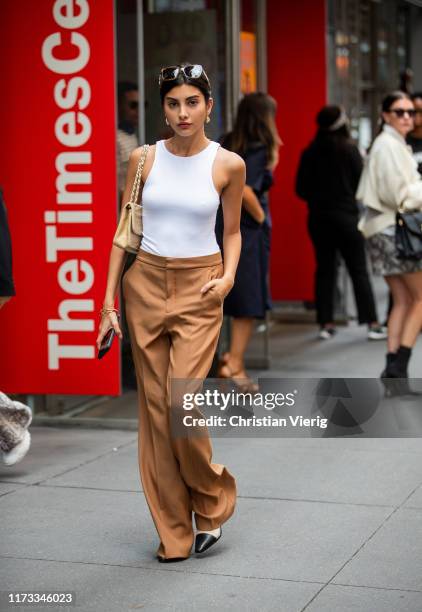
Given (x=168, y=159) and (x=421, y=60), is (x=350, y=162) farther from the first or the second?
(x=421, y=60)

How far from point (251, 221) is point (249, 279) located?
1.27 ft

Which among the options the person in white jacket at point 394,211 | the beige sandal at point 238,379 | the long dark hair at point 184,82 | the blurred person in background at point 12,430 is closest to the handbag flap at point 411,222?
the person in white jacket at point 394,211

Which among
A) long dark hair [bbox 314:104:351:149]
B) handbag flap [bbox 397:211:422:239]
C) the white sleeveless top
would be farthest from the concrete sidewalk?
long dark hair [bbox 314:104:351:149]

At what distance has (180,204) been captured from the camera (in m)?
4.88

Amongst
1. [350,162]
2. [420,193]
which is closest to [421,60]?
[350,162]

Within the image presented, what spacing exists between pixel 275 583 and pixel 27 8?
4086mm

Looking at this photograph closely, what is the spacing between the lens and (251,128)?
8203 millimetres

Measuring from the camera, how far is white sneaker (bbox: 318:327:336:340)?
11.5 meters

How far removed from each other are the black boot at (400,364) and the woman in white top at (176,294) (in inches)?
143

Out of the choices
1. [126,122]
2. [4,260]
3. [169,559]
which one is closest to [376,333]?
[126,122]

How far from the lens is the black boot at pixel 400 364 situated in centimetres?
841

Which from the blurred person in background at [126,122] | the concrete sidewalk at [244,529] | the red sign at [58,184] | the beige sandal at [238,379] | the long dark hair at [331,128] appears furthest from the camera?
the long dark hair at [331,128]

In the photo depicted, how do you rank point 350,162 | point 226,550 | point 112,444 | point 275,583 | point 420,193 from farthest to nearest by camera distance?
1. point 350,162
2. point 420,193
3. point 112,444
4. point 226,550
5. point 275,583

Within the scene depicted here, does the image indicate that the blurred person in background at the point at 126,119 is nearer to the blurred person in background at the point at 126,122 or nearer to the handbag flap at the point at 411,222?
the blurred person in background at the point at 126,122
